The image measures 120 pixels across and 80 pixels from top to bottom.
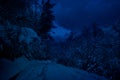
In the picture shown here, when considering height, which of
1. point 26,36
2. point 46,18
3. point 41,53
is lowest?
point 41,53

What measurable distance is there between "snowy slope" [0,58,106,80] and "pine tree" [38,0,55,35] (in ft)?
14.0

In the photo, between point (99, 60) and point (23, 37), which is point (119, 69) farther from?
point (23, 37)

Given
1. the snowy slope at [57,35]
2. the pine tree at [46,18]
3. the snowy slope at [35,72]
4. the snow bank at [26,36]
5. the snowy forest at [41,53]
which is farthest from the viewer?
the snowy slope at [57,35]

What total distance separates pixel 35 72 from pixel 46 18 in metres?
5.21

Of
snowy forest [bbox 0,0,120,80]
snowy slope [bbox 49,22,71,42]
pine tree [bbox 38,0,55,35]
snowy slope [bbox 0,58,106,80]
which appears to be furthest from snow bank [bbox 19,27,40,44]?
snowy slope [bbox 49,22,71,42]

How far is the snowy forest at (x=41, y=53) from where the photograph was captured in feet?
10.5

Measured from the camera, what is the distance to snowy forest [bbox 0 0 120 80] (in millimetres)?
3198

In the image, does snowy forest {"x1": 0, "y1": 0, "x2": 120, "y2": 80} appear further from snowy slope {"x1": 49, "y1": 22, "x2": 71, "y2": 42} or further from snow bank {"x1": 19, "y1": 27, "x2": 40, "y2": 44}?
snowy slope {"x1": 49, "y1": 22, "x2": 71, "y2": 42}

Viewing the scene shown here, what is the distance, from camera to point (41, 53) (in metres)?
4.47

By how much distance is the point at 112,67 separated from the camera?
503 cm

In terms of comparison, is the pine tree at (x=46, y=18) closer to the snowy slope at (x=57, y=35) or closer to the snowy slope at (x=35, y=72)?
the snowy slope at (x=57, y=35)

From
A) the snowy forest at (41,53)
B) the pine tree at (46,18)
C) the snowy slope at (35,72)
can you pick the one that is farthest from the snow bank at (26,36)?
the pine tree at (46,18)

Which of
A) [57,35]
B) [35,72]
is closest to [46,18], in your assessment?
[35,72]

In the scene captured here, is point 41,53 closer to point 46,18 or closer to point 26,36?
point 26,36
